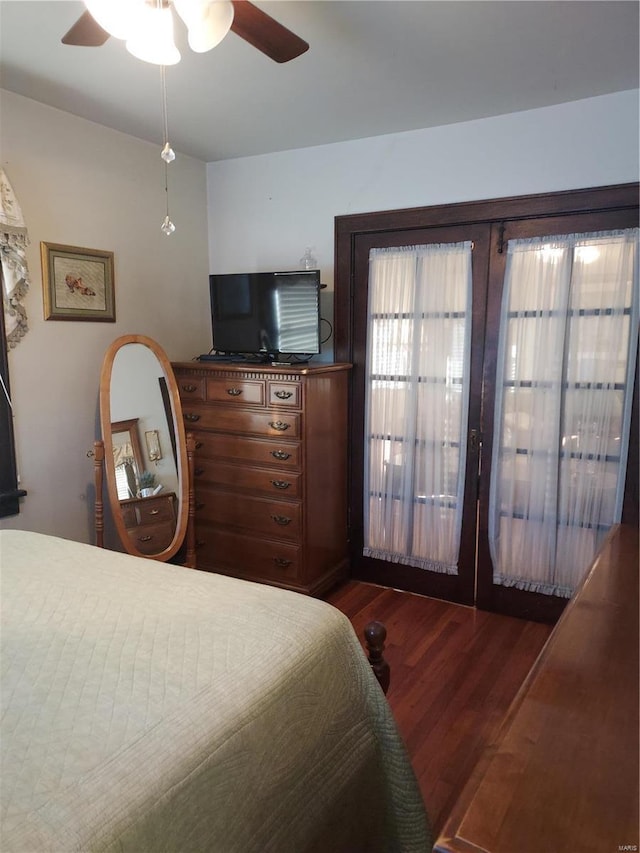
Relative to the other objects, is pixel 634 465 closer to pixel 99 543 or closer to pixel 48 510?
pixel 99 543

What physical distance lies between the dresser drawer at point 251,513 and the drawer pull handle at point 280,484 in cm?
8

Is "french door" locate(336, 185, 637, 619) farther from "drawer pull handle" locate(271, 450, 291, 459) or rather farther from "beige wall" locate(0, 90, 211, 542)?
"beige wall" locate(0, 90, 211, 542)

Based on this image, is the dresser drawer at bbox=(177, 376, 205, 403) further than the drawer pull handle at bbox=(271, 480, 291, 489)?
Yes

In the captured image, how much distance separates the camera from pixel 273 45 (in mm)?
1631

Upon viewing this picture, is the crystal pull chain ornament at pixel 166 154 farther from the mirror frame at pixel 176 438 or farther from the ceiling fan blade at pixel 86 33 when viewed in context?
the mirror frame at pixel 176 438

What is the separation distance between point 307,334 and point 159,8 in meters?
1.80

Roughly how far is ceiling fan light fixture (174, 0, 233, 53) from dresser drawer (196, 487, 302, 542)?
2116 millimetres

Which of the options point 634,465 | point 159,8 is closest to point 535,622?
point 634,465

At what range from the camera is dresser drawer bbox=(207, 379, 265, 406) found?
9.86 feet

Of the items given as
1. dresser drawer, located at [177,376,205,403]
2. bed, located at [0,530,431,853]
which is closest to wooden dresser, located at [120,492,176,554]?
dresser drawer, located at [177,376,205,403]

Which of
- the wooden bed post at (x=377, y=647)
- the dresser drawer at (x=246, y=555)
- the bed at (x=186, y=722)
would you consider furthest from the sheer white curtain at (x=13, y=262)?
the wooden bed post at (x=377, y=647)

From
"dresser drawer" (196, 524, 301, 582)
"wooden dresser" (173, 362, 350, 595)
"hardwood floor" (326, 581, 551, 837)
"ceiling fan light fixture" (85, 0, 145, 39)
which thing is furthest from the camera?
"dresser drawer" (196, 524, 301, 582)

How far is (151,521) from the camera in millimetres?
3010

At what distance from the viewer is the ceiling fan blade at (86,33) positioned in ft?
5.08
